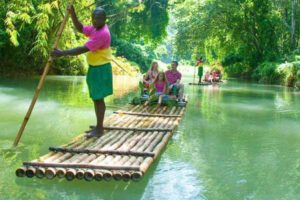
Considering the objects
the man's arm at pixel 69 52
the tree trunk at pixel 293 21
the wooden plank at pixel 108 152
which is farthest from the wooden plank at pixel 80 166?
the tree trunk at pixel 293 21

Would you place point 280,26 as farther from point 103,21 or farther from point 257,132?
point 103,21

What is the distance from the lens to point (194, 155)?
6.73 m

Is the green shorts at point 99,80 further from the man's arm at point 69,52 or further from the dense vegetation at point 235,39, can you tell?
the dense vegetation at point 235,39

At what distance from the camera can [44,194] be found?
182 inches

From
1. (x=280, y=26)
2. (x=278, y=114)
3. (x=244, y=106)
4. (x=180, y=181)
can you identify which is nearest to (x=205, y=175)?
(x=180, y=181)

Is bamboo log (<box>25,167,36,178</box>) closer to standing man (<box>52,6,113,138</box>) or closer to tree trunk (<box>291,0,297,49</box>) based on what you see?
standing man (<box>52,6,113,138</box>)

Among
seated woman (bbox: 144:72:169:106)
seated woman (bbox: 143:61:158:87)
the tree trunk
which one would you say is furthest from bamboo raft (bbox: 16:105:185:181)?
the tree trunk

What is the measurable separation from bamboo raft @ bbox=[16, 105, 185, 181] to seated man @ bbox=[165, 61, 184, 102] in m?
4.05

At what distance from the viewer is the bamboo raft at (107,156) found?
4.73 metres

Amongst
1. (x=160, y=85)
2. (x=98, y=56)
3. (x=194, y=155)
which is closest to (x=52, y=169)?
(x=98, y=56)

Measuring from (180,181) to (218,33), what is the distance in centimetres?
2868

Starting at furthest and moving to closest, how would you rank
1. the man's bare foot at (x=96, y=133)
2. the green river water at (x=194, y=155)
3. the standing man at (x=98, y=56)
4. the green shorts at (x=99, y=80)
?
the man's bare foot at (x=96, y=133) → the green shorts at (x=99, y=80) → the standing man at (x=98, y=56) → the green river water at (x=194, y=155)

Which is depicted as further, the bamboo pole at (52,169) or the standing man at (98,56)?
the standing man at (98,56)

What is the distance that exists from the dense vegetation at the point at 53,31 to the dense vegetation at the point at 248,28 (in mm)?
3616
